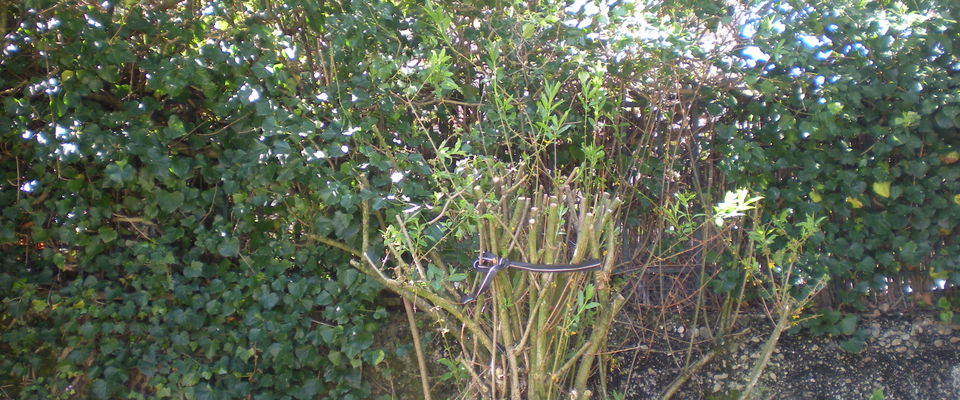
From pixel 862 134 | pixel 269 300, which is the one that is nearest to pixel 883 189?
pixel 862 134

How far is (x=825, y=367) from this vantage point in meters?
3.69

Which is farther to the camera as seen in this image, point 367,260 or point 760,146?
point 760,146

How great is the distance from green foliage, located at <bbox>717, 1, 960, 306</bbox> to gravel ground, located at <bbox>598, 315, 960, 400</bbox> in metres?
0.27

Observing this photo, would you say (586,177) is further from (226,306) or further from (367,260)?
(226,306)

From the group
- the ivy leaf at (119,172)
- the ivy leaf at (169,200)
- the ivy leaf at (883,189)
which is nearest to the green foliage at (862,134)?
the ivy leaf at (883,189)

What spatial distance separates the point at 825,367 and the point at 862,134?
1155mm

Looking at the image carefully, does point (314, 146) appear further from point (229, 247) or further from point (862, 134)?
point (862, 134)

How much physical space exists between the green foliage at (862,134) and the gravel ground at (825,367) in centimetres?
27

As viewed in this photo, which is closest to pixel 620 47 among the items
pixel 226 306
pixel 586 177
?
pixel 586 177

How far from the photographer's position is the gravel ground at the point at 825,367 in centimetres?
367

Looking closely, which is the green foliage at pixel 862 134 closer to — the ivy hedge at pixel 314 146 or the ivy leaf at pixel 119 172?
the ivy hedge at pixel 314 146

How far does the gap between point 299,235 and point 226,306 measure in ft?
1.49

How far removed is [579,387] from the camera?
2.68 m

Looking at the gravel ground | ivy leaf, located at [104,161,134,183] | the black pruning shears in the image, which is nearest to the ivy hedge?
ivy leaf, located at [104,161,134,183]
